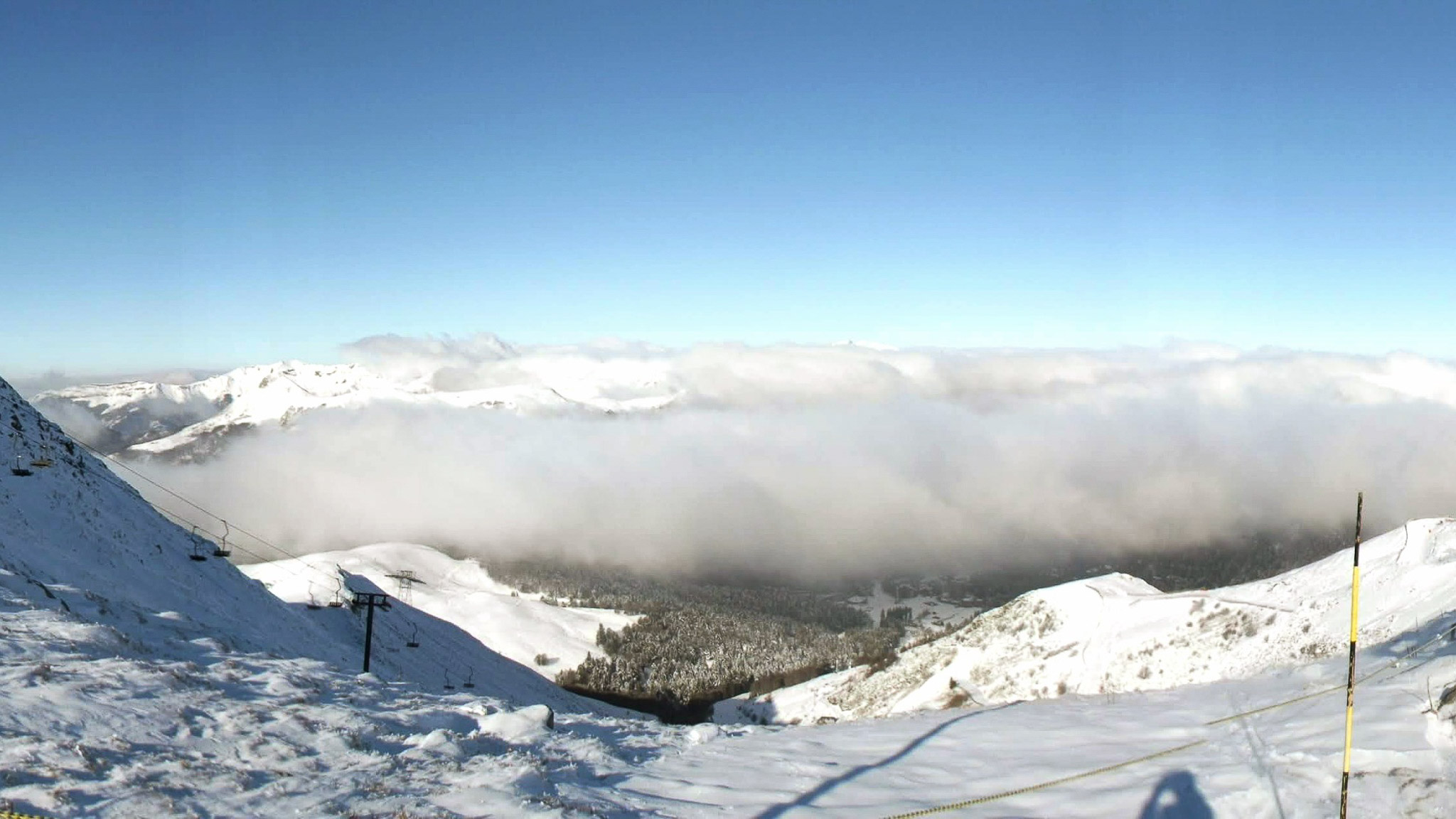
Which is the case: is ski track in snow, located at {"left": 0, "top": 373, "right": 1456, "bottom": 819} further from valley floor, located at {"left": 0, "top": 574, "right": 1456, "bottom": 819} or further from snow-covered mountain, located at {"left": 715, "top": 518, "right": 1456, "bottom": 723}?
snow-covered mountain, located at {"left": 715, "top": 518, "right": 1456, "bottom": 723}

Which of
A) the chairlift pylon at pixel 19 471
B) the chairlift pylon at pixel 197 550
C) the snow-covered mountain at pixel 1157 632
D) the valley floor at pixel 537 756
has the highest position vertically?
the chairlift pylon at pixel 19 471

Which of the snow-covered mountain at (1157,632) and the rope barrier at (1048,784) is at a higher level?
the rope barrier at (1048,784)

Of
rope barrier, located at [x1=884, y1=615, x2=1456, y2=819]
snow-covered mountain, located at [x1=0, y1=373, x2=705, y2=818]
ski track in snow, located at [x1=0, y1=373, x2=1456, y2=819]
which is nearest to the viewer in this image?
snow-covered mountain, located at [x1=0, y1=373, x2=705, y2=818]

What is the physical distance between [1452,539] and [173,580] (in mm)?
75282

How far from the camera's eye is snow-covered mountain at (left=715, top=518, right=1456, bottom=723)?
4994 centimetres

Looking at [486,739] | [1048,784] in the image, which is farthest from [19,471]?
[1048,784]

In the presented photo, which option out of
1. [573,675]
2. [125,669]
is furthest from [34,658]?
[573,675]

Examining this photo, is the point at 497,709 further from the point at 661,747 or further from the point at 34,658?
the point at 34,658

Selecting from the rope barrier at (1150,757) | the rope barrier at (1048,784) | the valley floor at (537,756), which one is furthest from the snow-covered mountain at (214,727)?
the rope barrier at (1150,757)

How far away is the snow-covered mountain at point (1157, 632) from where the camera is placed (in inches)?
1966

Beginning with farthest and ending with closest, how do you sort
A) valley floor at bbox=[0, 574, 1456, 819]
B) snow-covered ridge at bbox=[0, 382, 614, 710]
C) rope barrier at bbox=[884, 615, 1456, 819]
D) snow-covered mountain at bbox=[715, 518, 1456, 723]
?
1. snow-covered mountain at bbox=[715, 518, 1456, 723]
2. snow-covered ridge at bbox=[0, 382, 614, 710]
3. rope barrier at bbox=[884, 615, 1456, 819]
4. valley floor at bbox=[0, 574, 1456, 819]

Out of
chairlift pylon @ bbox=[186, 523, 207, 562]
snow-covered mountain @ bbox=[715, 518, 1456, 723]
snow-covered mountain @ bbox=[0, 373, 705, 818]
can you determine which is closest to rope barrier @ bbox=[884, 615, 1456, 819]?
snow-covered mountain @ bbox=[0, 373, 705, 818]

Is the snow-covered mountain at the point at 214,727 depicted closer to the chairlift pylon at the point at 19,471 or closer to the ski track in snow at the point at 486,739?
the ski track in snow at the point at 486,739

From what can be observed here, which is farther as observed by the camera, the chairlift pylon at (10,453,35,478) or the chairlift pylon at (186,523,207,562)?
A: the chairlift pylon at (186,523,207,562)
